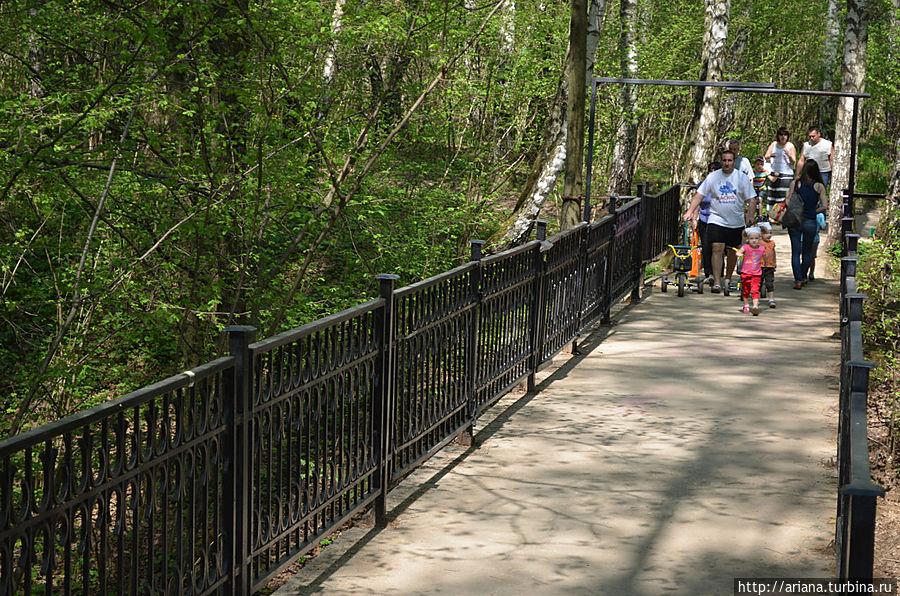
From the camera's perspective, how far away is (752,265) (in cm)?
1267

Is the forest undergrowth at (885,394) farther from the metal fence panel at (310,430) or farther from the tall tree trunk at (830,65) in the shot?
the tall tree trunk at (830,65)

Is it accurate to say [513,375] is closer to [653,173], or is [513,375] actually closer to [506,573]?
[506,573]

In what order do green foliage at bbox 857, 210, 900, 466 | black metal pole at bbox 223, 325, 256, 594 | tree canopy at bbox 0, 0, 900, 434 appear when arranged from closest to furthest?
black metal pole at bbox 223, 325, 256, 594, tree canopy at bbox 0, 0, 900, 434, green foliage at bbox 857, 210, 900, 466

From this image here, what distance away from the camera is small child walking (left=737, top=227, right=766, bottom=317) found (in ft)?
41.5

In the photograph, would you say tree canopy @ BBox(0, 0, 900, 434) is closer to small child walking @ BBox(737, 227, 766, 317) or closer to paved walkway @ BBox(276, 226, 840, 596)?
paved walkway @ BBox(276, 226, 840, 596)

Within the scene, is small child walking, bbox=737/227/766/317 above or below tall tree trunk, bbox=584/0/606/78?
below

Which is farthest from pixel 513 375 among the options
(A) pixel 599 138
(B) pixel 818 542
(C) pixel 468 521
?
(A) pixel 599 138

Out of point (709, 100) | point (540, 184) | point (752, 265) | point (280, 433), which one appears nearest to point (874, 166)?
point (709, 100)

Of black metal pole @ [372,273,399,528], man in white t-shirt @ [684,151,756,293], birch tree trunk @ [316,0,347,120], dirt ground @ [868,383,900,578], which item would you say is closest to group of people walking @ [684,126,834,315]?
man in white t-shirt @ [684,151,756,293]

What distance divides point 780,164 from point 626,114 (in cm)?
300

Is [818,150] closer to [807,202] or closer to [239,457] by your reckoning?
[807,202]

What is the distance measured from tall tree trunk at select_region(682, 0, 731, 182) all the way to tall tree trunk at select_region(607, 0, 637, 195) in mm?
3107

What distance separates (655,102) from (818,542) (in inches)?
723

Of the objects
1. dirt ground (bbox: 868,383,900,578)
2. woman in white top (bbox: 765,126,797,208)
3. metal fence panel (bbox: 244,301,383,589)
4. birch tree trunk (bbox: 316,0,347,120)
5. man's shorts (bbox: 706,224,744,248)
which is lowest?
dirt ground (bbox: 868,383,900,578)
